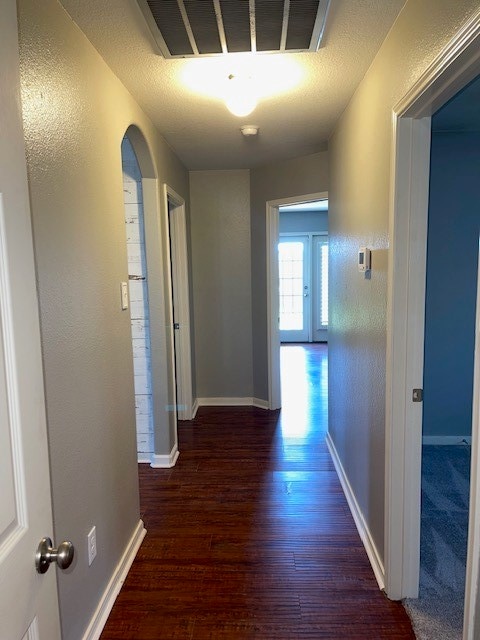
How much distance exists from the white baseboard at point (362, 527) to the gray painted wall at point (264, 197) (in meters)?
1.40

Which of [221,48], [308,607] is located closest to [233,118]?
[221,48]

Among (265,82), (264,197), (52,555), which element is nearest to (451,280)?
(264,197)

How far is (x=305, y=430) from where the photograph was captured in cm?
383

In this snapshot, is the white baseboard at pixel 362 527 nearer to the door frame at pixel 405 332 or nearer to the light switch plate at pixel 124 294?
the door frame at pixel 405 332

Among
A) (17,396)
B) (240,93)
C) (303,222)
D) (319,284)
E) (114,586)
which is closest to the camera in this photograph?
(17,396)

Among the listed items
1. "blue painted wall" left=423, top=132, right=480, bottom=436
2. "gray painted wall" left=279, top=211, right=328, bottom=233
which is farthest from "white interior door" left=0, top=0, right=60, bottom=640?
"gray painted wall" left=279, top=211, right=328, bottom=233

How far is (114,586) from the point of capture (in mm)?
1922

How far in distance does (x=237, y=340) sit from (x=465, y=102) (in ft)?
9.10

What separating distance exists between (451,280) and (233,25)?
251cm

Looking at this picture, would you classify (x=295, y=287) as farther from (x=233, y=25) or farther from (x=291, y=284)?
(x=233, y=25)

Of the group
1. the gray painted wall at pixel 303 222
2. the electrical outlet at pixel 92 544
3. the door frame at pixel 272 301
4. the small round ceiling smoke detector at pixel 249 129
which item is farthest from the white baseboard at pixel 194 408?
the gray painted wall at pixel 303 222

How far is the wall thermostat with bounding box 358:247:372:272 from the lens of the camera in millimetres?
2059

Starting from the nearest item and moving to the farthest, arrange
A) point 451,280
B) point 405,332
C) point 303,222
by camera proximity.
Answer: point 405,332
point 451,280
point 303,222

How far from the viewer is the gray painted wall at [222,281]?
14.1 feet
